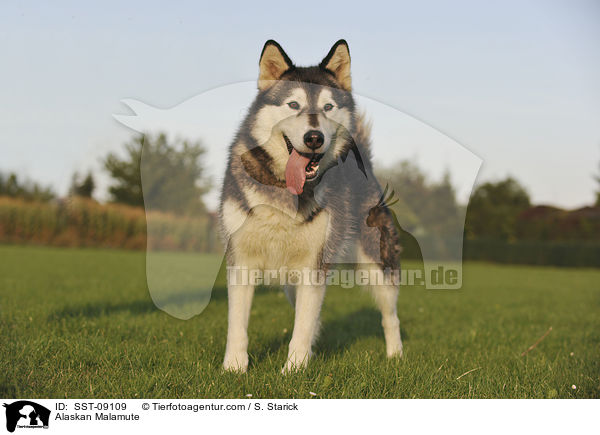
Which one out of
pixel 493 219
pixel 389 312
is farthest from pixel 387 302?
pixel 493 219

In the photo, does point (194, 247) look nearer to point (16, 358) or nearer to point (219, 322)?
point (16, 358)

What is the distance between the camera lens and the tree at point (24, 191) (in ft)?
63.0

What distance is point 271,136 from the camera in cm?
303

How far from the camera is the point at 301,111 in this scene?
2918 mm

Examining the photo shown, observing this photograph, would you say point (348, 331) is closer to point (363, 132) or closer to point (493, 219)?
point (363, 132)

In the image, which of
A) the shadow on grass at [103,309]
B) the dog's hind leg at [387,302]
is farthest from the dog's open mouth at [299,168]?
the shadow on grass at [103,309]

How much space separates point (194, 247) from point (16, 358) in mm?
1511

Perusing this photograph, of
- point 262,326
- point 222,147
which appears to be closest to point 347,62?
point 222,147

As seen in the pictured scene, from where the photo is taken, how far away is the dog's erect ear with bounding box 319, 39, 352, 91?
120 inches

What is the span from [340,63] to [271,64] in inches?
19.5

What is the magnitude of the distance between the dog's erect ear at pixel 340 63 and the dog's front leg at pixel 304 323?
1522mm

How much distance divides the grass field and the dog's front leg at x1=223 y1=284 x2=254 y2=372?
14cm

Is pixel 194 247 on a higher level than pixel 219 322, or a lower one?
higher
